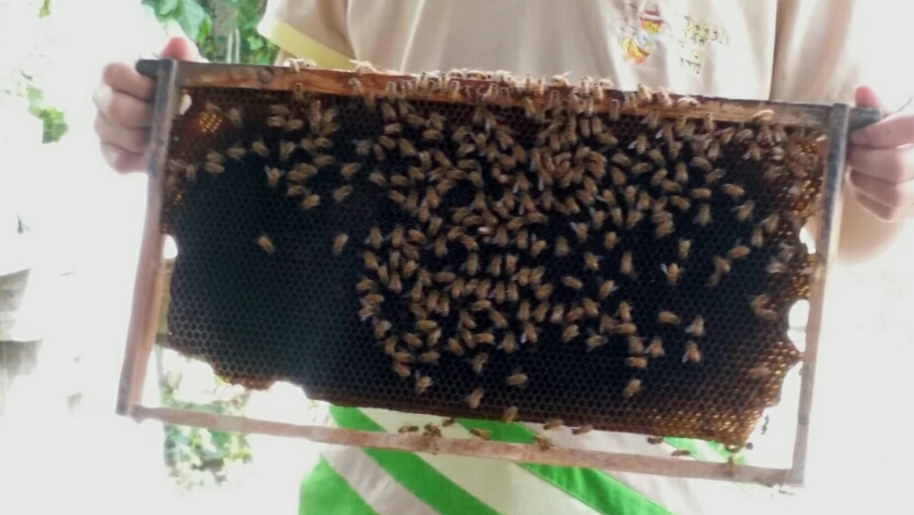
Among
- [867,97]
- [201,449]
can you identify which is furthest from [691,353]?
[201,449]

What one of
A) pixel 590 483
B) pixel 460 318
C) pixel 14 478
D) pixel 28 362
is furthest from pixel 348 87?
pixel 14 478

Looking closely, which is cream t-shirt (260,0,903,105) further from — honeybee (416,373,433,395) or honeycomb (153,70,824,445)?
honeybee (416,373,433,395)

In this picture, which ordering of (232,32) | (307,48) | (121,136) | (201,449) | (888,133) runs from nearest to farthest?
(888,133) → (121,136) → (307,48) → (232,32) → (201,449)

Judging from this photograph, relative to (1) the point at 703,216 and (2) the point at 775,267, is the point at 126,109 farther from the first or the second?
(2) the point at 775,267

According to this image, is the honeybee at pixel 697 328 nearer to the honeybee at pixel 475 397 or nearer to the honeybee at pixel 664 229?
the honeybee at pixel 664 229

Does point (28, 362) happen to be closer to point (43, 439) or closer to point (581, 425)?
point (43, 439)

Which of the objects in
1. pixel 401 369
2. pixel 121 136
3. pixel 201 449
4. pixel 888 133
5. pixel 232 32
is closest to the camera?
pixel 888 133
